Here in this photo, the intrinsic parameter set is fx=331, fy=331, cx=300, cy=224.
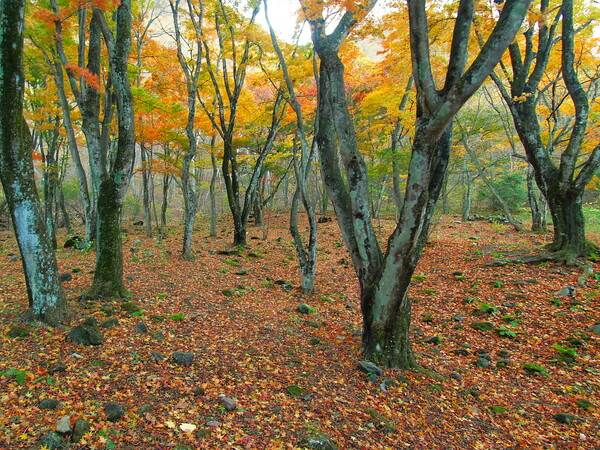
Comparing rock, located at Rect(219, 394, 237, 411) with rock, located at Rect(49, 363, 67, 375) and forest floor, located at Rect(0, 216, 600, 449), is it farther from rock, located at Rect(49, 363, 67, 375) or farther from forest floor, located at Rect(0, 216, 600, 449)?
rock, located at Rect(49, 363, 67, 375)

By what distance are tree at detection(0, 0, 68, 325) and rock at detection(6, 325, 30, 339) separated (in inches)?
7.4

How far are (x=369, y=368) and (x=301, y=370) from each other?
85 centimetres

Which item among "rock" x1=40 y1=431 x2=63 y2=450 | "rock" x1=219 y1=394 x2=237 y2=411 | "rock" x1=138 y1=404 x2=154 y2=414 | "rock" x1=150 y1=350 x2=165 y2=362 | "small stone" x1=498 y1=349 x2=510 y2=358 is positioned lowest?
"small stone" x1=498 y1=349 x2=510 y2=358

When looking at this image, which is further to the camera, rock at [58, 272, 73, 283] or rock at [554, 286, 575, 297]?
rock at [58, 272, 73, 283]

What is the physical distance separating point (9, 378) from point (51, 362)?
386mm

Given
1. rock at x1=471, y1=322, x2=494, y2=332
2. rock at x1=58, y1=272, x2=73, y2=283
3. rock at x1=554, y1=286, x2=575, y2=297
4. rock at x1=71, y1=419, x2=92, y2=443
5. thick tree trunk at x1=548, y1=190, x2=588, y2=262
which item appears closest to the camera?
rock at x1=71, y1=419, x2=92, y2=443

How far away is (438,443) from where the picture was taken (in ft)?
10.2

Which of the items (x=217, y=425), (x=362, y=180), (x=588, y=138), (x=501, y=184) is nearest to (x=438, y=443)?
(x=217, y=425)

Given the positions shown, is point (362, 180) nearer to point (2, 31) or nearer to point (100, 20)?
point (2, 31)

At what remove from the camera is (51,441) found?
2348 millimetres

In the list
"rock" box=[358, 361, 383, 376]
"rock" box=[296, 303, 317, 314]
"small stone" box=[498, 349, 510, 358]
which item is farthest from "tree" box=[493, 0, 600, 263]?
"rock" box=[358, 361, 383, 376]

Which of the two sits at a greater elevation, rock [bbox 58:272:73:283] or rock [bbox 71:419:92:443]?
rock [bbox 58:272:73:283]

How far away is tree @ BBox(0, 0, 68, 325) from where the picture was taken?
365cm

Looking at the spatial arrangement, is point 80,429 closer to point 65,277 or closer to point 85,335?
point 85,335
